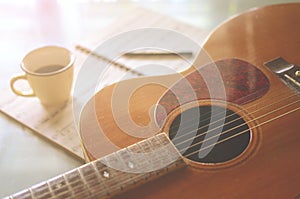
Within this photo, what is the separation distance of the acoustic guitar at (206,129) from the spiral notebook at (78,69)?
3.9 inches

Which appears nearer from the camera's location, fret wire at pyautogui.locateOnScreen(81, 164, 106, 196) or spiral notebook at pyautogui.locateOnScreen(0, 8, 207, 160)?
fret wire at pyautogui.locateOnScreen(81, 164, 106, 196)

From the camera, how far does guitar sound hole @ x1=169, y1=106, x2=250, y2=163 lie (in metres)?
0.58

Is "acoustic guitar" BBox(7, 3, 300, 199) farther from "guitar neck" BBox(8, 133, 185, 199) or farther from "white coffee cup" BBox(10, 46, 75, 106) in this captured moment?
"white coffee cup" BBox(10, 46, 75, 106)

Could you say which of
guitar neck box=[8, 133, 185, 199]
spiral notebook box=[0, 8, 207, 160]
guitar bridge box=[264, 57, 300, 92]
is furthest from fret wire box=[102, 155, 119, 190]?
guitar bridge box=[264, 57, 300, 92]

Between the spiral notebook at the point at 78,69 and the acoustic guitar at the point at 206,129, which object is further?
the spiral notebook at the point at 78,69

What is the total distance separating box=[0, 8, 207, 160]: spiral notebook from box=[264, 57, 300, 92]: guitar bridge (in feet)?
0.61

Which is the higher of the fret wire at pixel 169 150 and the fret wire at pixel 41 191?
A: the fret wire at pixel 41 191

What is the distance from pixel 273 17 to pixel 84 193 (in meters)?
0.51

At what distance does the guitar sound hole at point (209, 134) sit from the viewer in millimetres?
583

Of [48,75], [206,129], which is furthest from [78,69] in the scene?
[206,129]

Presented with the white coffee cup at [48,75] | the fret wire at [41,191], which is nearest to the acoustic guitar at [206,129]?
the fret wire at [41,191]

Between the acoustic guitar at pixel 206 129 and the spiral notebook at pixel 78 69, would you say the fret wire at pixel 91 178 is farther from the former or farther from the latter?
the spiral notebook at pixel 78 69

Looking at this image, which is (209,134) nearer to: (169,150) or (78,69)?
(169,150)

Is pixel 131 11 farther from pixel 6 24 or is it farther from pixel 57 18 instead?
pixel 6 24
